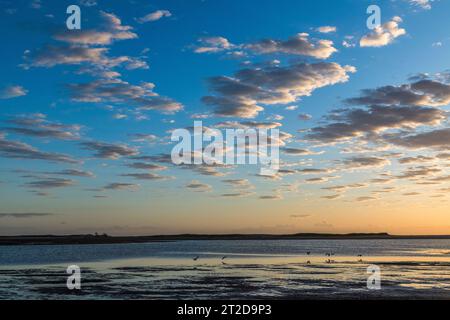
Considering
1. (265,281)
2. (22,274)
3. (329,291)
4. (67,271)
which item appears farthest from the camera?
(67,271)

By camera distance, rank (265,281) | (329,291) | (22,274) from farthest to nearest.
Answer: (22,274) → (265,281) → (329,291)

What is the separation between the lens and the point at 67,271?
5628cm

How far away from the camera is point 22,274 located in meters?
52.5

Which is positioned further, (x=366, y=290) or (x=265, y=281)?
(x=265, y=281)
